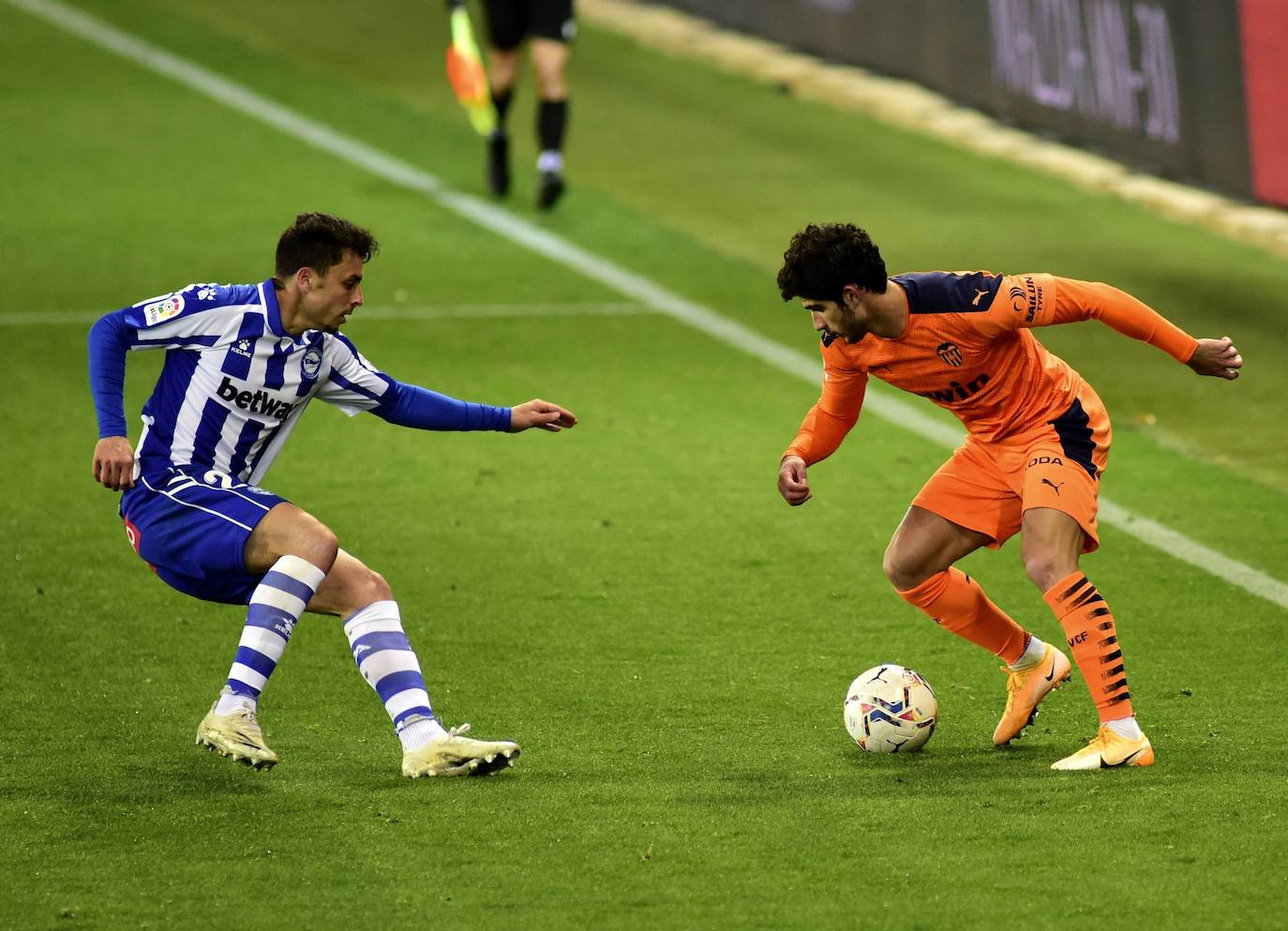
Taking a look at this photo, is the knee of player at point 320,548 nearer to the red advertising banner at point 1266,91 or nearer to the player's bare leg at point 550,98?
the player's bare leg at point 550,98

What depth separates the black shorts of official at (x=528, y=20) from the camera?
45.3 ft

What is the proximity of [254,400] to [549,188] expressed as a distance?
337 inches

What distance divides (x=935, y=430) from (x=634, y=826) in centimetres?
502

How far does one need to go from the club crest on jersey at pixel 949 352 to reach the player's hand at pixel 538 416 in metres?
1.08

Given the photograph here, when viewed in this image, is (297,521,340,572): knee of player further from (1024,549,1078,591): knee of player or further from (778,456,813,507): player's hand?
(1024,549,1078,591): knee of player

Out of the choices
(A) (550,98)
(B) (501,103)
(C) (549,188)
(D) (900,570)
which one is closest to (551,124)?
(A) (550,98)

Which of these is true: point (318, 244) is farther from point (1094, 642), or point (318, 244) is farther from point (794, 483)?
point (1094, 642)

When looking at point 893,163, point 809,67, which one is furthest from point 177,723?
point 809,67

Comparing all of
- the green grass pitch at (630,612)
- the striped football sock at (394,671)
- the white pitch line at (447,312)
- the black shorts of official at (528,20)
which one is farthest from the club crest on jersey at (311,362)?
the black shorts of official at (528,20)

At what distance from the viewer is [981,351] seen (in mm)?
6035

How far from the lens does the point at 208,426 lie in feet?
19.3

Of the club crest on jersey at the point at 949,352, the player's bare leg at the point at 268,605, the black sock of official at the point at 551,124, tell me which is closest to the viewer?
the player's bare leg at the point at 268,605

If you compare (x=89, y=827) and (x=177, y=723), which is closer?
(x=89, y=827)

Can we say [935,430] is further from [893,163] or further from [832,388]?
[893,163]
